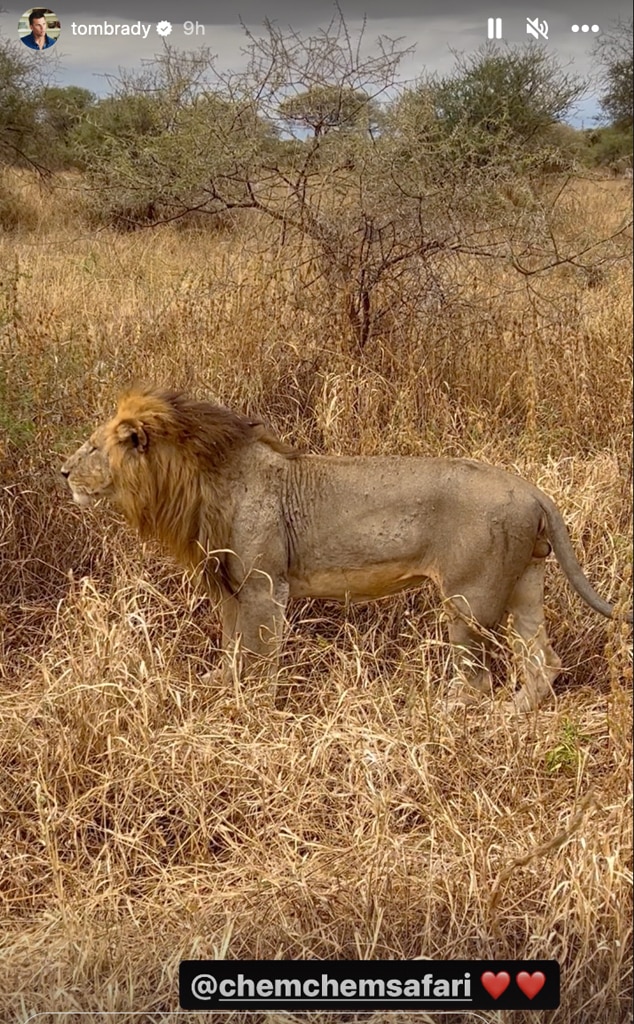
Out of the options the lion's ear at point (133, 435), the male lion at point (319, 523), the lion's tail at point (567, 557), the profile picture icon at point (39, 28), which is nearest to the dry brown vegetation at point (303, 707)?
the male lion at point (319, 523)

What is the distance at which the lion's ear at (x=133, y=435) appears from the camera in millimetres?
3445

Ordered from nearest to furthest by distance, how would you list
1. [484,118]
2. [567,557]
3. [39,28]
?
[39,28], [567,557], [484,118]

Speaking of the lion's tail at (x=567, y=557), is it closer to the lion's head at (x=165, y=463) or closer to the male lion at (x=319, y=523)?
the male lion at (x=319, y=523)

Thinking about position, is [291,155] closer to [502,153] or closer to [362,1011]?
[502,153]

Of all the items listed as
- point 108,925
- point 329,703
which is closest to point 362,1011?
point 108,925

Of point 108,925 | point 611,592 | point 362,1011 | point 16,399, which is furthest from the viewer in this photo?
point 16,399

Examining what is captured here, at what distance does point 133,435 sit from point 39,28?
1415 millimetres

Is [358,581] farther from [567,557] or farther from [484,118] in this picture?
[484,118]

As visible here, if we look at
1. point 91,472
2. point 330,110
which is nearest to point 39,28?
point 91,472

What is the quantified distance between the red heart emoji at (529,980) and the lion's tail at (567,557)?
1415 mm

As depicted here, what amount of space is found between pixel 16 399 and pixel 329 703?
2.11 m

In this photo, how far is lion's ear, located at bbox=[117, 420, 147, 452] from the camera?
136 inches

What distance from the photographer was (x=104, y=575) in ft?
13.9

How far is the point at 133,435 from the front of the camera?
3473mm
